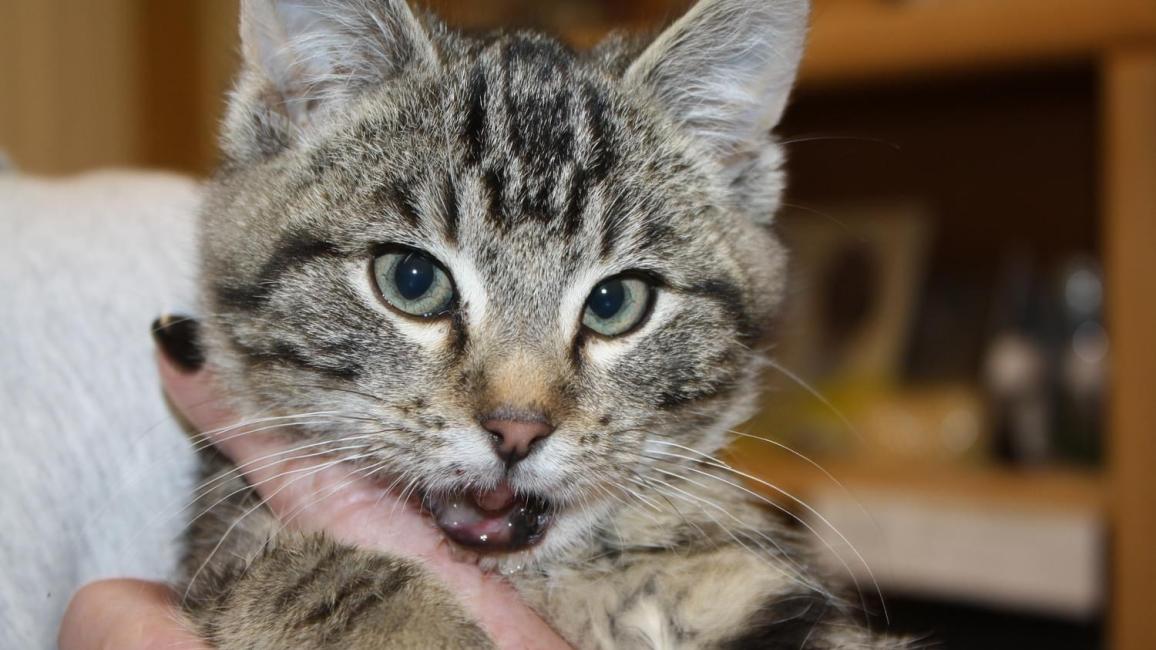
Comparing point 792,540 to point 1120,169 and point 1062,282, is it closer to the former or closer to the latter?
point 1120,169

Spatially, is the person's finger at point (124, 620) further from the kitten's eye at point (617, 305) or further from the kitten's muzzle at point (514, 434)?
the kitten's eye at point (617, 305)

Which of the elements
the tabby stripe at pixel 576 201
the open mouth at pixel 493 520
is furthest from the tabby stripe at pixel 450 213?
the open mouth at pixel 493 520

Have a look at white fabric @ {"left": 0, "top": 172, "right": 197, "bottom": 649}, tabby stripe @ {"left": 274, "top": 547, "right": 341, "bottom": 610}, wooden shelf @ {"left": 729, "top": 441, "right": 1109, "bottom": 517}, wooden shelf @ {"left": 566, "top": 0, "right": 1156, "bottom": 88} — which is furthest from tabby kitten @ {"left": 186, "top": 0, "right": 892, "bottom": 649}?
wooden shelf @ {"left": 729, "top": 441, "right": 1109, "bottom": 517}

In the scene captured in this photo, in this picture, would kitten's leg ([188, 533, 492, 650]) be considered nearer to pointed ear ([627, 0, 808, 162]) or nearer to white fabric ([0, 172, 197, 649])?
white fabric ([0, 172, 197, 649])

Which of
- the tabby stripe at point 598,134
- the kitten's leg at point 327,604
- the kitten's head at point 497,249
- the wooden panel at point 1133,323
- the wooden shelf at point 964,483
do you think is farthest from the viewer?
the wooden shelf at point 964,483

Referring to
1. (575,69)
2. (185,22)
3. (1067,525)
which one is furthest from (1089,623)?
(185,22)

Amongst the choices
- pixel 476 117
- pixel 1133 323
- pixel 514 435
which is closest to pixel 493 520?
pixel 514 435

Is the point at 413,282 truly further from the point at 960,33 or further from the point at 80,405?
the point at 960,33
